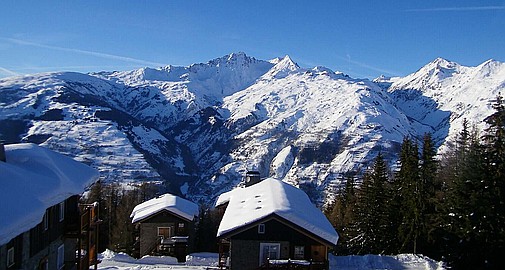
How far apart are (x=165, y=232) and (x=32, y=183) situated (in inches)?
1069

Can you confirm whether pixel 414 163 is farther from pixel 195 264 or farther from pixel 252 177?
pixel 195 264

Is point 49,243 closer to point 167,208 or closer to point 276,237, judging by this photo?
point 276,237

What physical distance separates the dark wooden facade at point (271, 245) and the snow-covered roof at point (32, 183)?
7534 millimetres

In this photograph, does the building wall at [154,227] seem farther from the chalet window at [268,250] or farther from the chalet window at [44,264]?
the chalet window at [44,264]

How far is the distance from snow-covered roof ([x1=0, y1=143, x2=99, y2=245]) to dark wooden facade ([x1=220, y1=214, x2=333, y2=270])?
24.7 feet

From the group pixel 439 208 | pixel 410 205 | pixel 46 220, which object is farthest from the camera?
pixel 410 205

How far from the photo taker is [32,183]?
14383mm

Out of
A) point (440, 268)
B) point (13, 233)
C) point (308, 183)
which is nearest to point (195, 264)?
point (440, 268)

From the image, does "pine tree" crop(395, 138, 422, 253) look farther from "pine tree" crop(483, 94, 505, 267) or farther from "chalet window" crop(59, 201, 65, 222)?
"chalet window" crop(59, 201, 65, 222)

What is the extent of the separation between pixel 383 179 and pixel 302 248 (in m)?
19.6

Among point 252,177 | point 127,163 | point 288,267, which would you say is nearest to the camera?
point 288,267

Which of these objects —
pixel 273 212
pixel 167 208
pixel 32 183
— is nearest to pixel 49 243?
pixel 32 183

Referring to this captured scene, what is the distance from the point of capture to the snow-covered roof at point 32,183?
11.0 metres

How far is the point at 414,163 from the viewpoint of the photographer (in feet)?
121
